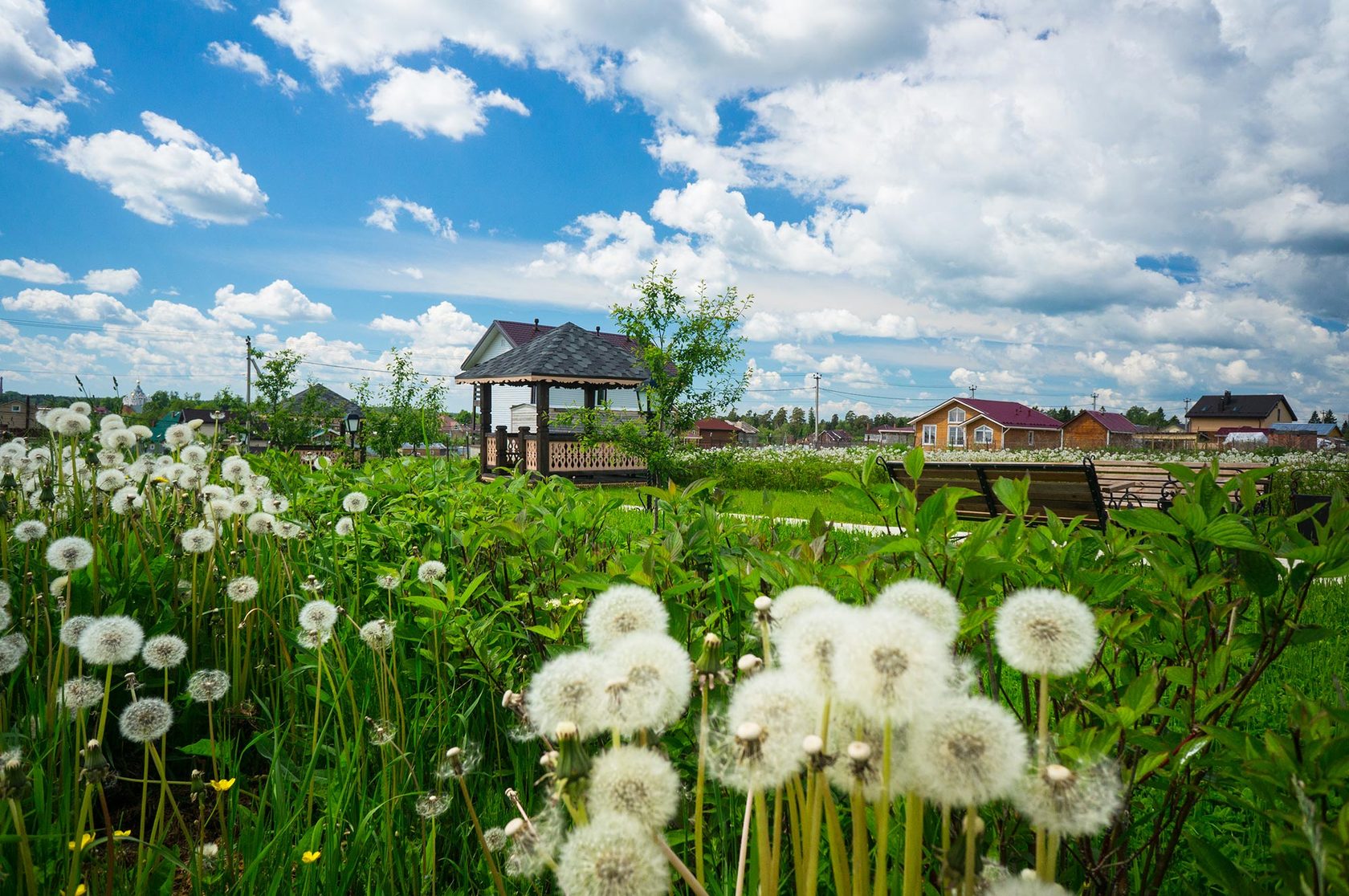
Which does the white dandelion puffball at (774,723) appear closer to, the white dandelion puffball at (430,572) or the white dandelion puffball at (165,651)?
the white dandelion puffball at (430,572)

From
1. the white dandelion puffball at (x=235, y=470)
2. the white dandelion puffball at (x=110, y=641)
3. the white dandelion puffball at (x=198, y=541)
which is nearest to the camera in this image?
the white dandelion puffball at (x=110, y=641)

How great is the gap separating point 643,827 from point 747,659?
0.67 ft

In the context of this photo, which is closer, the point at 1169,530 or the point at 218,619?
the point at 1169,530

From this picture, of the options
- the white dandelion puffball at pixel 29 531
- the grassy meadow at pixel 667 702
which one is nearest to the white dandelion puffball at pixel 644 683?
the grassy meadow at pixel 667 702

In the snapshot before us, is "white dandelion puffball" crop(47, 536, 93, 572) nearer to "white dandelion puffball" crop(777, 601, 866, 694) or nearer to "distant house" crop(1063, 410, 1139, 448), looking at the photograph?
"white dandelion puffball" crop(777, 601, 866, 694)

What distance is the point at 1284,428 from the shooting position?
85312 millimetres

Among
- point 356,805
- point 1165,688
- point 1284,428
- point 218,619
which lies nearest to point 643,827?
point 1165,688

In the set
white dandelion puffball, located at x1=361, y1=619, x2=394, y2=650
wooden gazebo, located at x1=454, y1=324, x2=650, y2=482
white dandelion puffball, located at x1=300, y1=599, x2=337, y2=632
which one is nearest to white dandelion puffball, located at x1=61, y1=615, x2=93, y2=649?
white dandelion puffball, located at x1=300, y1=599, x2=337, y2=632

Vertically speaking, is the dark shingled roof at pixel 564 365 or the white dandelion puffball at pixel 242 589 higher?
the dark shingled roof at pixel 564 365

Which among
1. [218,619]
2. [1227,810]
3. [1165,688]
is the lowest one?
[1227,810]

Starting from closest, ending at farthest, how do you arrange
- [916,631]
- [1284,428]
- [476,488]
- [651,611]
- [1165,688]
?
[916,631] → [651,611] → [1165,688] → [476,488] → [1284,428]

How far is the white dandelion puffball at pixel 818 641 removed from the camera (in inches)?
23.1

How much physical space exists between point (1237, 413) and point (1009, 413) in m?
38.7

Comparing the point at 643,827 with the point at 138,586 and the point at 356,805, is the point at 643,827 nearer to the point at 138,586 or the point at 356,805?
the point at 356,805
